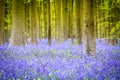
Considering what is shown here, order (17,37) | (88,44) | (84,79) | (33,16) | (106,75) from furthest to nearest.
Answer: (33,16) < (17,37) < (88,44) < (106,75) < (84,79)

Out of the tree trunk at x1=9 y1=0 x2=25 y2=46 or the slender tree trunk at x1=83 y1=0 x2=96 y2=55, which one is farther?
the tree trunk at x1=9 y1=0 x2=25 y2=46

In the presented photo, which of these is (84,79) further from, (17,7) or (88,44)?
(17,7)

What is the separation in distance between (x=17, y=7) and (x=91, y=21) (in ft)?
25.9

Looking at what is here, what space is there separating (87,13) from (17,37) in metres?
7.39

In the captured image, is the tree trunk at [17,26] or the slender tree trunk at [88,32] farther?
the tree trunk at [17,26]

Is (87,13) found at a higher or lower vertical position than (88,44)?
higher

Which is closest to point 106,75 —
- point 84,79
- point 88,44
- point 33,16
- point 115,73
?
point 115,73

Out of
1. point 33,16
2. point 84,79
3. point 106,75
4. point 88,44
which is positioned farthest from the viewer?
point 33,16

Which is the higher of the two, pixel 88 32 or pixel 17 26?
pixel 17 26

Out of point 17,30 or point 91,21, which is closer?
point 91,21

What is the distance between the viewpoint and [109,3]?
22984mm

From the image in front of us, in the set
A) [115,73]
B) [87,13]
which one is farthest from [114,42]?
[115,73]

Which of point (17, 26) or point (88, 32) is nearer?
point (88, 32)

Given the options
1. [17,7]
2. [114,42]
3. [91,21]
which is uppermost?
[17,7]
